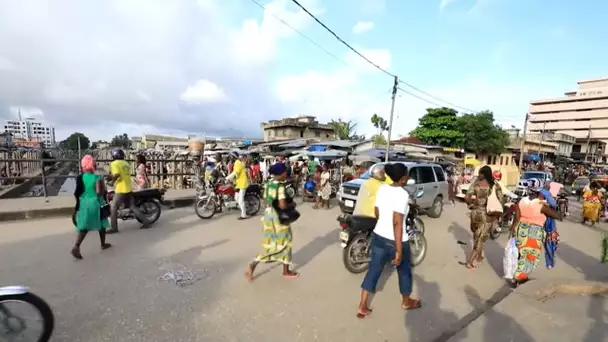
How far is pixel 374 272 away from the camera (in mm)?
3340

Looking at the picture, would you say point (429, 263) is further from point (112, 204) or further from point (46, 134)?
point (46, 134)

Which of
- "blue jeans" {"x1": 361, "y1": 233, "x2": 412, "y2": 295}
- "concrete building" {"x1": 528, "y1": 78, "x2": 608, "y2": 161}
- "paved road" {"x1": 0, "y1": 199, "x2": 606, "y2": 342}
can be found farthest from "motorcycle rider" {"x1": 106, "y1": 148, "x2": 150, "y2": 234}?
"concrete building" {"x1": 528, "y1": 78, "x2": 608, "y2": 161}

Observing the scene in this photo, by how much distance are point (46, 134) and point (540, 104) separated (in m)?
151

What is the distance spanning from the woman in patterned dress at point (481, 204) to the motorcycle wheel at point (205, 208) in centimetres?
595

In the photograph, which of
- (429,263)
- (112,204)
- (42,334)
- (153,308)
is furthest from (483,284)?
(112,204)

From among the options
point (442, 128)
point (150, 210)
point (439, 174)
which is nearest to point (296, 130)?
point (442, 128)

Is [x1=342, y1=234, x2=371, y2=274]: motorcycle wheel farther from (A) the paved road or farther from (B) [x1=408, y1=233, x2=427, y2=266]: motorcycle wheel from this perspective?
(B) [x1=408, y1=233, x2=427, y2=266]: motorcycle wheel

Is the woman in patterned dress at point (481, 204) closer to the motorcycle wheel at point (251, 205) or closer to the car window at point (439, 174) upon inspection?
the car window at point (439, 174)

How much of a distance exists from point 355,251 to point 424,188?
5.05 metres

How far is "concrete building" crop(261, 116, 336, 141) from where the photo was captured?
3803cm

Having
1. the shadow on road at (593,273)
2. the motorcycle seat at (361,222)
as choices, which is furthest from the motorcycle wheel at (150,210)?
the shadow on road at (593,273)

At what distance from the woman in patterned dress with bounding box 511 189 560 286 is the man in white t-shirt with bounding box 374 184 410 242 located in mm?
2252

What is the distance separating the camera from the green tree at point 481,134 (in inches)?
1356

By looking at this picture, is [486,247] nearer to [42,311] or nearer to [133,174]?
[42,311]
